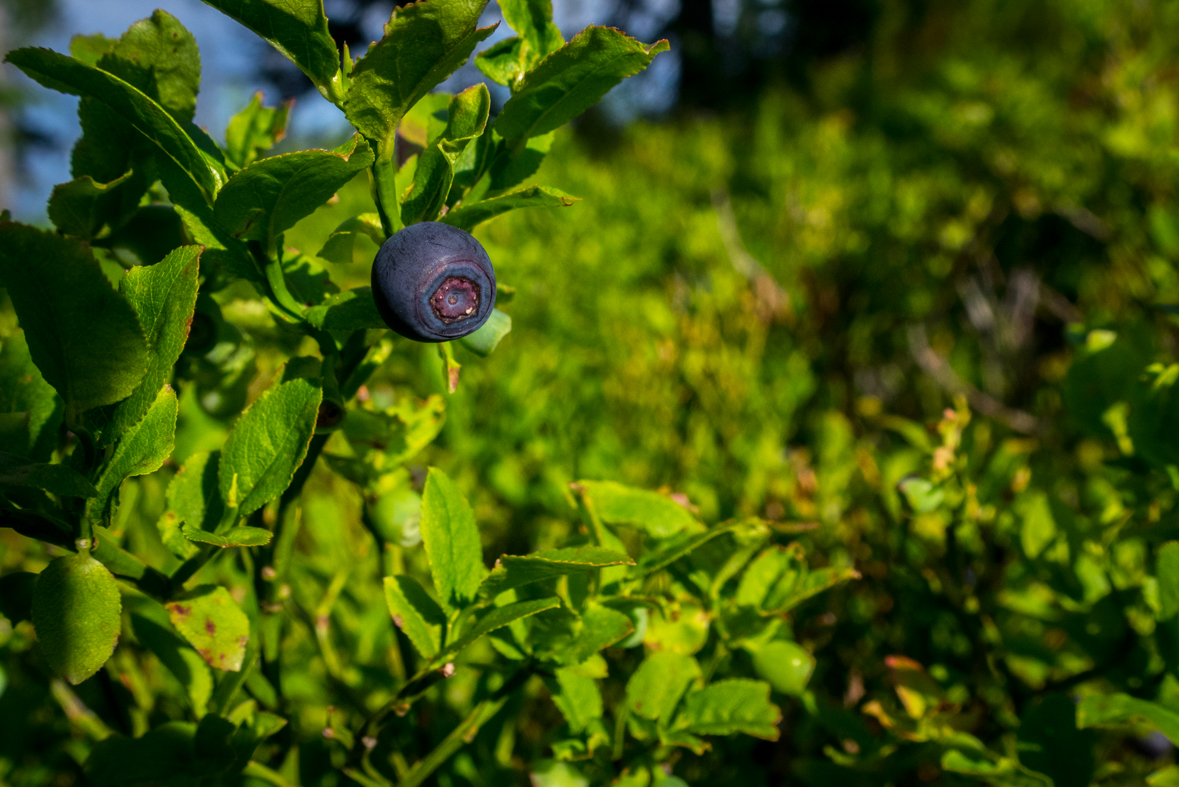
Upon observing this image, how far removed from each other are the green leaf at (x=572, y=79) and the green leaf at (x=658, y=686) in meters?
0.44

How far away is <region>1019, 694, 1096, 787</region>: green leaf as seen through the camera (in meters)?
0.68

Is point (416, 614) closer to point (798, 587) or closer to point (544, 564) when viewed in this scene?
point (544, 564)

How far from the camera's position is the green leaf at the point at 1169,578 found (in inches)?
24.5

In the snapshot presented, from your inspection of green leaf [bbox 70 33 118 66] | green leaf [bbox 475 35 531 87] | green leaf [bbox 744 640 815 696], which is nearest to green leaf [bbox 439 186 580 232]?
green leaf [bbox 475 35 531 87]

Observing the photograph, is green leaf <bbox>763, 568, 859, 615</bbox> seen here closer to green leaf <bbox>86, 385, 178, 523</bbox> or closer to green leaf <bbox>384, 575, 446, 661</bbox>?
green leaf <bbox>384, 575, 446, 661</bbox>

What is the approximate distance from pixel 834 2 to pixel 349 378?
35.9ft

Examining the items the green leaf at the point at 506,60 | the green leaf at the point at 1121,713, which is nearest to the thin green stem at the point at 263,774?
the green leaf at the point at 506,60

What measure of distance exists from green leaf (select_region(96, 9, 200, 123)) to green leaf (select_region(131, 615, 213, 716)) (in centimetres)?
40

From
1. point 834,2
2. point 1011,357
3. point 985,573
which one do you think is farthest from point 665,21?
point 985,573

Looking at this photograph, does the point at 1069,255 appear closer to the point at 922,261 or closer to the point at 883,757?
the point at 922,261

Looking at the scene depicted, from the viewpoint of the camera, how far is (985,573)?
1.06 m

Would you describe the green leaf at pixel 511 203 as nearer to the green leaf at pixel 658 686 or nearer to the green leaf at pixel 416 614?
the green leaf at pixel 416 614

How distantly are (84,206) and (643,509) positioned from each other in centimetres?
48

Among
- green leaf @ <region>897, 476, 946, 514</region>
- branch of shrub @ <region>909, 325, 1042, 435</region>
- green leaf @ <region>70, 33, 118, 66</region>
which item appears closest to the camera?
green leaf @ <region>70, 33, 118, 66</region>
